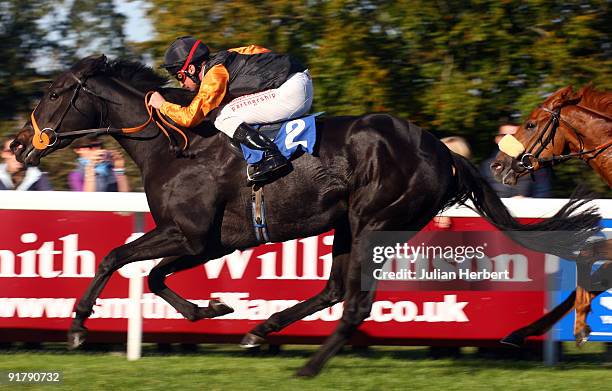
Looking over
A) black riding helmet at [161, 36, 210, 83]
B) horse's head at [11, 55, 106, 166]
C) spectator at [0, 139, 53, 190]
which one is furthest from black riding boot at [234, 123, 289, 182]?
spectator at [0, 139, 53, 190]

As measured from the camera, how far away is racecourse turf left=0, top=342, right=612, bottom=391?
5848 mm

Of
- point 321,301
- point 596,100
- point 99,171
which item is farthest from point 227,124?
point 99,171

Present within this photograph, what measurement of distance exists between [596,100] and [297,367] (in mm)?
2527

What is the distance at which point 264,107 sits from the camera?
6.09m

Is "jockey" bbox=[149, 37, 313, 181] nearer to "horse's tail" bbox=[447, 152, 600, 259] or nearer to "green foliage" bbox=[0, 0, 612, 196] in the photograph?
"horse's tail" bbox=[447, 152, 600, 259]

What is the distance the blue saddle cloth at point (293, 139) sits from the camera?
602 centimetres

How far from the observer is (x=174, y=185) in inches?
238

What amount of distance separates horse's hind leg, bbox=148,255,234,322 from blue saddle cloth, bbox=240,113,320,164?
0.73 m

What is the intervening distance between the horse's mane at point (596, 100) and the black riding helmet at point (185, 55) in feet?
7.95

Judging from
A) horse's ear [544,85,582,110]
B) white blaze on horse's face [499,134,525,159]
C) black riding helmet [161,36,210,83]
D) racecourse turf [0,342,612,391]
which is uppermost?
black riding helmet [161,36,210,83]

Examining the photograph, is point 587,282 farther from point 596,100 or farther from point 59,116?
point 59,116

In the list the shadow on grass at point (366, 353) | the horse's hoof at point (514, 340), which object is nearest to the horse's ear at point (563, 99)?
the horse's hoof at point (514, 340)

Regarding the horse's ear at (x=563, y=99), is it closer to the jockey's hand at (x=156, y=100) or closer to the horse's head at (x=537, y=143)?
the horse's head at (x=537, y=143)

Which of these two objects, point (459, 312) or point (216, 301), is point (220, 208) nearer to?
point (216, 301)
